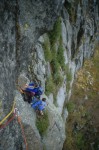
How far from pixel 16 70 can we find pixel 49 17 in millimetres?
3676

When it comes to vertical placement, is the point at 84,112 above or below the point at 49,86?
below

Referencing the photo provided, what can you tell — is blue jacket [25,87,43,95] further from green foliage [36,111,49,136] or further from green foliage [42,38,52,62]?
green foliage [42,38,52,62]

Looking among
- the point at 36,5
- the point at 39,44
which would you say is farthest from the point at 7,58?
the point at 39,44

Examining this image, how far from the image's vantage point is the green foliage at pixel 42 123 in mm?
15714

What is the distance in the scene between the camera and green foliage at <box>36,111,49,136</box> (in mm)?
15714

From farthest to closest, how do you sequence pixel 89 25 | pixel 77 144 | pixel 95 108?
1. pixel 89 25
2. pixel 95 108
3. pixel 77 144

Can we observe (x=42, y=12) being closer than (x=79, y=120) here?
Yes

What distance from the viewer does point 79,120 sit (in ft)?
87.1

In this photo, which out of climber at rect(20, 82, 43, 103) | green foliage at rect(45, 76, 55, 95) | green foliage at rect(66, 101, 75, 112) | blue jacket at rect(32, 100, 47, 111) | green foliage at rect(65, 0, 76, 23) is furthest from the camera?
green foliage at rect(66, 101, 75, 112)

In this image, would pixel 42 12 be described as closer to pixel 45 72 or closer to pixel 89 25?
pixel 45 72

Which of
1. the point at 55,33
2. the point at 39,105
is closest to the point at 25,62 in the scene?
the point at 39,105

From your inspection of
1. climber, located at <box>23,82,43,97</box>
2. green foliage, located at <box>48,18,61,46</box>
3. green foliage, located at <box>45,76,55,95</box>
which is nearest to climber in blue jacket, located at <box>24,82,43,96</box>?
climber, located at <box>23,82,43,97</box>

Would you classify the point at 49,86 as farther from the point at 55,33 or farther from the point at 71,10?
the point at 71,10

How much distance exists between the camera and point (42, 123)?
15.8 m
